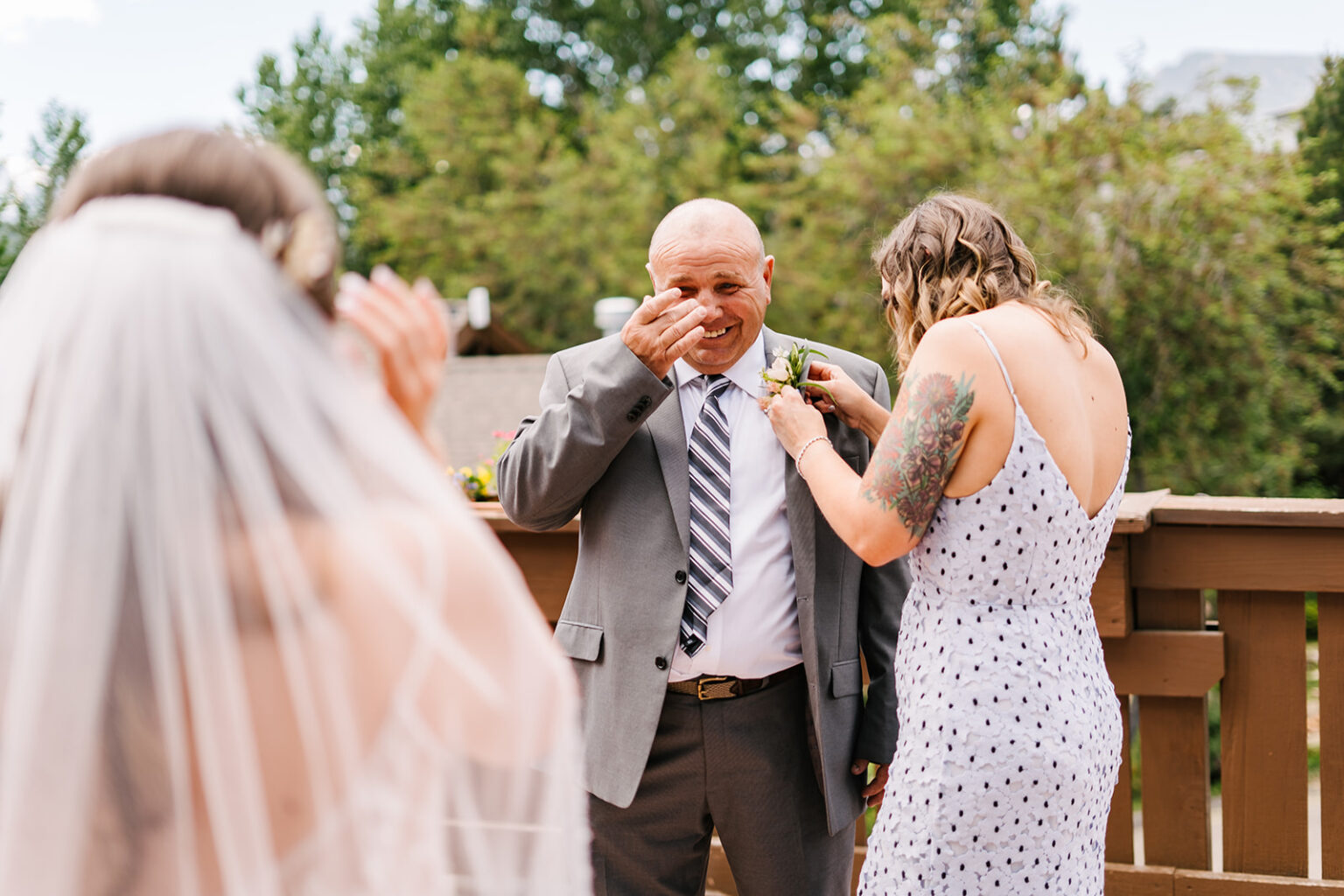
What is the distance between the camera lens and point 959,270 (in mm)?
2213

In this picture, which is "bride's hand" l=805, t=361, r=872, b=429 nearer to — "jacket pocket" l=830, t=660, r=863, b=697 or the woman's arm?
the woman's arm

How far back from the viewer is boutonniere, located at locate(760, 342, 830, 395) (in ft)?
8.05

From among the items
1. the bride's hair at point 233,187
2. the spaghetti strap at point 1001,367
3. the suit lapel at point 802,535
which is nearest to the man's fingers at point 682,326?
the suit lapel at point 802,535

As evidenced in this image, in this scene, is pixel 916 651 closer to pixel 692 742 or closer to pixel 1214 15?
pixel 692 742

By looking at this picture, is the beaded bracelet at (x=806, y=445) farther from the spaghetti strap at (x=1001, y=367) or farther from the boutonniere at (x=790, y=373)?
the spaghetti strap at (x=1001, y=367)

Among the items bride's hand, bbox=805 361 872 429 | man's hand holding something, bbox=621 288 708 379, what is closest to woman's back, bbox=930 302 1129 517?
bride's hand, bbox=805 361 872 429

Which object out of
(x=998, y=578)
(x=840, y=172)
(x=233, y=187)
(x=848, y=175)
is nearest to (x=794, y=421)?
(x=998, y=578)

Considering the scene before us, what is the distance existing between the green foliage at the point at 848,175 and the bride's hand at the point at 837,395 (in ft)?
12.7

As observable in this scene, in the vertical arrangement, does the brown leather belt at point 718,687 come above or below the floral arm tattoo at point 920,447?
below

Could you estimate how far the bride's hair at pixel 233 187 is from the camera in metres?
1.24

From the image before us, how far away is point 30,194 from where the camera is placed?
12.5 ft

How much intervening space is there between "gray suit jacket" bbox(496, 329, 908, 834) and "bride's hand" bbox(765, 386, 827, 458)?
14 cm

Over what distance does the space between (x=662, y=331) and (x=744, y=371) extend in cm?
32

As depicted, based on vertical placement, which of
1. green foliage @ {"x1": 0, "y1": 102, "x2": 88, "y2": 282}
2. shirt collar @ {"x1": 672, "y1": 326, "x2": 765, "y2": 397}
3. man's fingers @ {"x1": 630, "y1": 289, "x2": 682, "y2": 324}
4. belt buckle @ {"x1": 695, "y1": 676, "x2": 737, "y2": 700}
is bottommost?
belt buckle @ {"x1": 695, "y1": 676, "x2": 737, "y2": 700}
